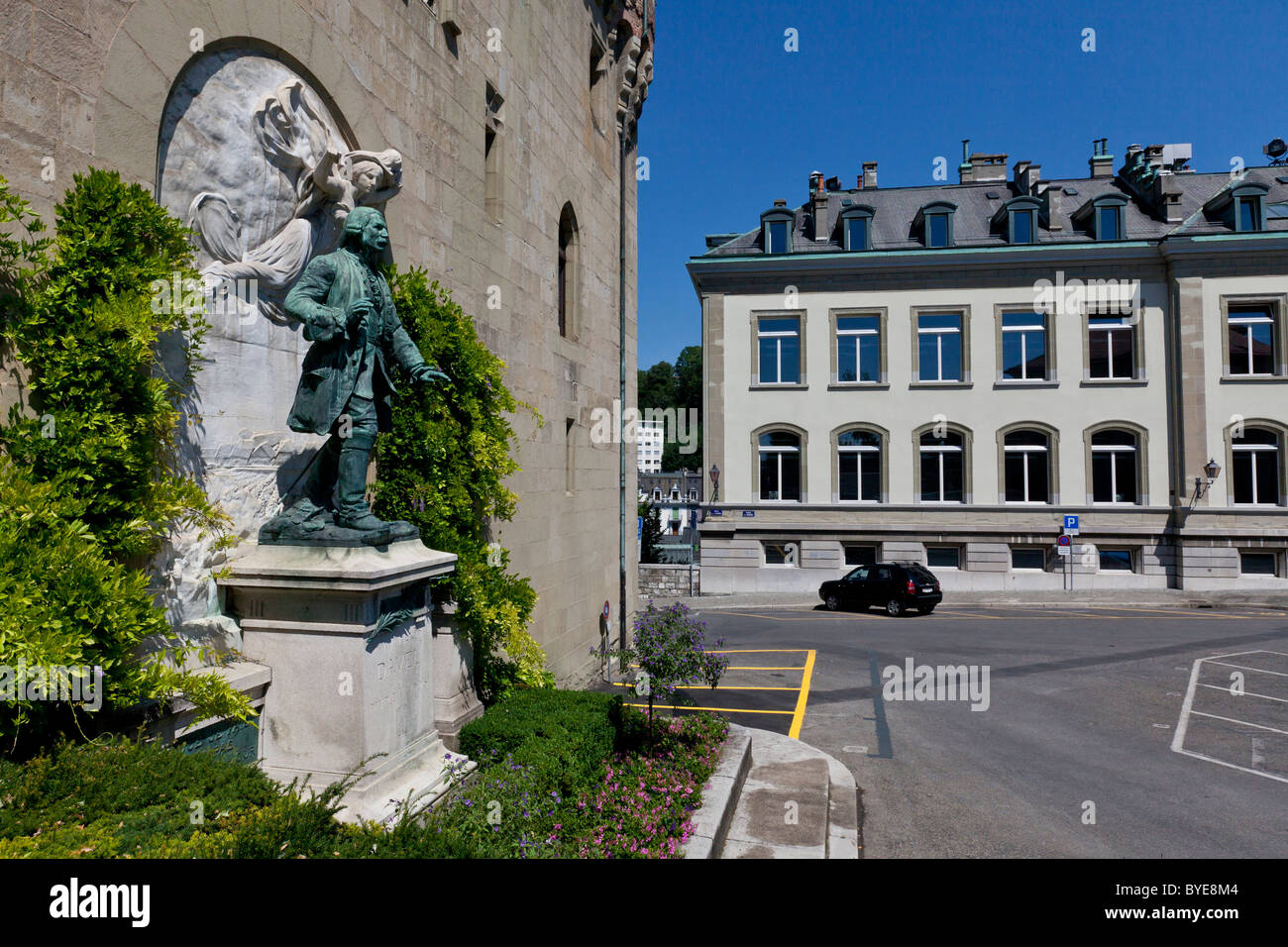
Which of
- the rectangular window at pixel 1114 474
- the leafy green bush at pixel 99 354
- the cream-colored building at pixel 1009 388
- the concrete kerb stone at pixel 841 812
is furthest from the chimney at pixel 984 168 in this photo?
the leafy green bush at pixel 99 354

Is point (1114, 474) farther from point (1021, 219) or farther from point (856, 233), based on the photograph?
point (856, 233)

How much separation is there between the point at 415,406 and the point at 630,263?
427 inches

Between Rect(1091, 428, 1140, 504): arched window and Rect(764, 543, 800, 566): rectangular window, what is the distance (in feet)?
38.8

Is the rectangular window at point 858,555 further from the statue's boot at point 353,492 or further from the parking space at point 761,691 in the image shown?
the statue's boot at point 353,492

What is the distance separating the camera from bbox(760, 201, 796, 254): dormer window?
32.5 meters

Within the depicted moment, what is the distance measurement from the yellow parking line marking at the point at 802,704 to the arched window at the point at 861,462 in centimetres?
1456

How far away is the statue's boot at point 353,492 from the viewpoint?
618cm

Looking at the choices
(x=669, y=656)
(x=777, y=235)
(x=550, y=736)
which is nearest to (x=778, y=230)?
(x=777, y=235)

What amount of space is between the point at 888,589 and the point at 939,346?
37.0 ft

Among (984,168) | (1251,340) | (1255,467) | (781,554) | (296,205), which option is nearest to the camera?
(296,205)

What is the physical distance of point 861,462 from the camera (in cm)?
3203
